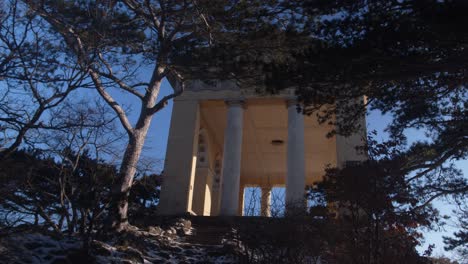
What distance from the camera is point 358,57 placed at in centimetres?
672

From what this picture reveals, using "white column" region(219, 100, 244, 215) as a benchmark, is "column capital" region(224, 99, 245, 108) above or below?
above

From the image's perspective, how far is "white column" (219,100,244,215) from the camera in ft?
52.5

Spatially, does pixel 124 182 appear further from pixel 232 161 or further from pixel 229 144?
pixel 229 144

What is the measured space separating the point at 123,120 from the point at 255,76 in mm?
3353

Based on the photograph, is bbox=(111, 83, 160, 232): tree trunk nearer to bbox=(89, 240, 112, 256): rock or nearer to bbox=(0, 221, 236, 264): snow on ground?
bbox=(0, 221, 236, 264): snow on ground

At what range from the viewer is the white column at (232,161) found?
16.0 meters

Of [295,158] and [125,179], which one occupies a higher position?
[295,158]

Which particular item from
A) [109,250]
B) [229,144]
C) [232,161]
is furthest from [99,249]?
[229,144]

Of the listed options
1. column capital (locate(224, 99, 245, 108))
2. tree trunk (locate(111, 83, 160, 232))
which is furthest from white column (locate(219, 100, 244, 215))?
tree trunk (locate(111, 83, 160, 232))

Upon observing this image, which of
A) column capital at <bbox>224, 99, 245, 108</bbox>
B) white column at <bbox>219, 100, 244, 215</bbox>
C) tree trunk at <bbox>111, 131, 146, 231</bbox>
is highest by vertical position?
column capital at <bbox>224, 99, 245, 108</bbox>

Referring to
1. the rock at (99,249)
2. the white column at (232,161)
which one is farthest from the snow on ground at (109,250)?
the white column at (232,161)

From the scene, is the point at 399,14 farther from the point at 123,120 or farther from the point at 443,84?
the point at 123,120

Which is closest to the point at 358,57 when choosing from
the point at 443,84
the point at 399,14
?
the point at 399,14

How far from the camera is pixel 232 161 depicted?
1677 centimetres
